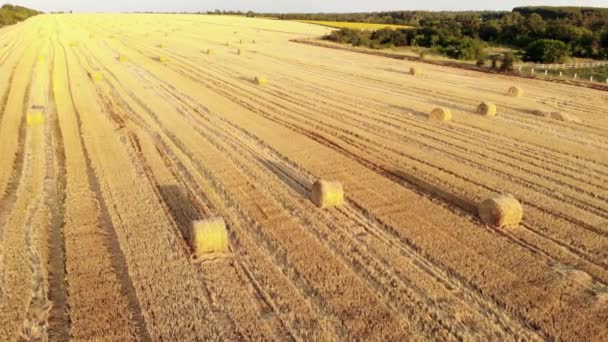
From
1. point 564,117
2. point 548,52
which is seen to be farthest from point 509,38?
point 564,117

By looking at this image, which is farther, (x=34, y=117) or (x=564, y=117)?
(x=564, y=117)

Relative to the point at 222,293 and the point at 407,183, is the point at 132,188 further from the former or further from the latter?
the point at 407,183

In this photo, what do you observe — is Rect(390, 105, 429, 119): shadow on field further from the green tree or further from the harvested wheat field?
the green tree

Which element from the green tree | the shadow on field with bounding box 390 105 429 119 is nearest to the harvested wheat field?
the shadow on field with bounding box 390 105 429 119

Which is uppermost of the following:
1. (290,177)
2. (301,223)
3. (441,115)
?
(441,115)

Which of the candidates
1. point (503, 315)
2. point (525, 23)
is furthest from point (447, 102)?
point (525, 23)

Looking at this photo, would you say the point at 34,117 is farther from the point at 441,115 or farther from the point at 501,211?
the point at 501,211

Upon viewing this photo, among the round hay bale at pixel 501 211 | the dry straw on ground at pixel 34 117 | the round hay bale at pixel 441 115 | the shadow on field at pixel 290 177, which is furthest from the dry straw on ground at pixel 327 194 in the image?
the dry straw on ground at pixel 34 117

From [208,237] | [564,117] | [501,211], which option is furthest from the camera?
[564,117]
